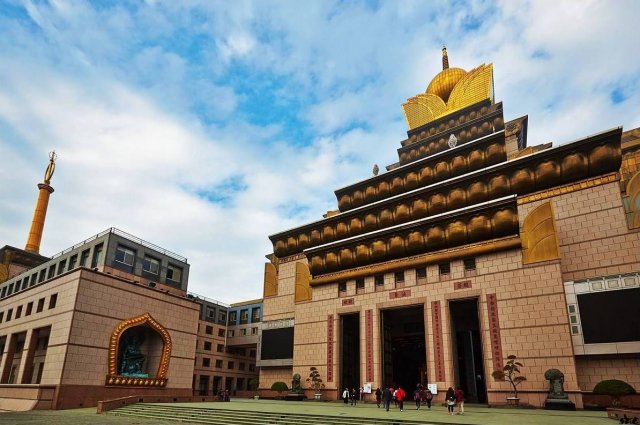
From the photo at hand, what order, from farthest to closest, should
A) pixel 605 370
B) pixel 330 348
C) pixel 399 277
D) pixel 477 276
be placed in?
pixel 330 348
pixel 399 277
pixel 477 276
pixel 605 370

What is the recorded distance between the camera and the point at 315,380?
3797 centimetres

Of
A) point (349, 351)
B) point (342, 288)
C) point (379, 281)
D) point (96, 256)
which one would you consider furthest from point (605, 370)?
point (96, 256)

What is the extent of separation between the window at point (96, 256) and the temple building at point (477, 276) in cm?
1834

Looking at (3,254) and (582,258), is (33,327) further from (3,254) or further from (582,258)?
(582,258)

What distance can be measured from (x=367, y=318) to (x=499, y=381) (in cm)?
1195

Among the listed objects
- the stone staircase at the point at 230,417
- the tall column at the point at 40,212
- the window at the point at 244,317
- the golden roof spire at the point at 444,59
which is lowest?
the stone staircase at the point at 230,417

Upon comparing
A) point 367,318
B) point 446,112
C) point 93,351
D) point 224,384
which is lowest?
point 224,384

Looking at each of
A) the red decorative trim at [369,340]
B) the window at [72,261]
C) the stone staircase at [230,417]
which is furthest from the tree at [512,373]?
the window at [72,261]

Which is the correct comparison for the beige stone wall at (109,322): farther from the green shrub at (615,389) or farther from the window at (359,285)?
the green shrub at (615,389)

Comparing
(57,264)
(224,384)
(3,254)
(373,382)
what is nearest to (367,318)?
(373,382)

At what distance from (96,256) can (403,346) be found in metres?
33.0

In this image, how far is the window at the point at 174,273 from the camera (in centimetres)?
4631

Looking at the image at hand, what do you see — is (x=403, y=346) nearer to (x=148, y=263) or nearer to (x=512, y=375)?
(x=512, y=375)

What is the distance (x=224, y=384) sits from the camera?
6756 centimetres
